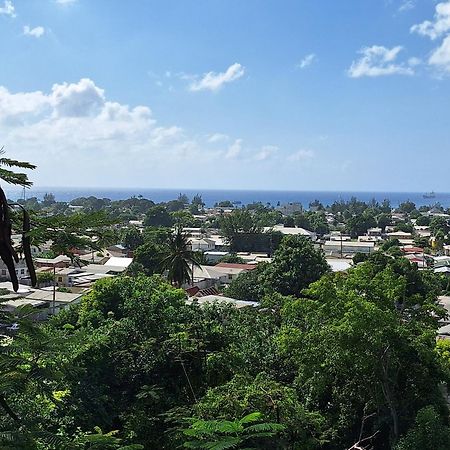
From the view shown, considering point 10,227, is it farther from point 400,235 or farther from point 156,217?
point 156,217

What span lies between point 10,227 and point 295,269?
24377 mm

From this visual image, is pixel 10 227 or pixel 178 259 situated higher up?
pixel 10 227

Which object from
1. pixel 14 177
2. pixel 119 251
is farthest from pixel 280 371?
pixel 119 251

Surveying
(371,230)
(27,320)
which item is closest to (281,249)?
(27,320)

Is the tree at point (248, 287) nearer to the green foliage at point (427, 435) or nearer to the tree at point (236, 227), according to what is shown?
the green foliage at point (427, 435)

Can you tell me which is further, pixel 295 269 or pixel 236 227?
pixel 236 227

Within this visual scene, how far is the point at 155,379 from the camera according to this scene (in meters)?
10.9

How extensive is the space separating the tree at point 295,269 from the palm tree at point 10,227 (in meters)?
23.8

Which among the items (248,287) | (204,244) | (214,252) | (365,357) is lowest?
(214,252)

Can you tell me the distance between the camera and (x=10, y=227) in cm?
281

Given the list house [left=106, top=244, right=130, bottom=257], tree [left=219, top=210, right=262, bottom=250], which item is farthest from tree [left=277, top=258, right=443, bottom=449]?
tree [left=219, top=210, right=262, bottom=250]

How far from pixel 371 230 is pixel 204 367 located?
70.0 meters

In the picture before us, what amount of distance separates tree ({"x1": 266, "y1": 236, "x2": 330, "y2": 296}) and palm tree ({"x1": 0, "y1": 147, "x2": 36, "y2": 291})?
937 inches

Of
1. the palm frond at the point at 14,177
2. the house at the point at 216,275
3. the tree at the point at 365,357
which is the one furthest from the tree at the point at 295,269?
the palm frond at the point at 14,177
